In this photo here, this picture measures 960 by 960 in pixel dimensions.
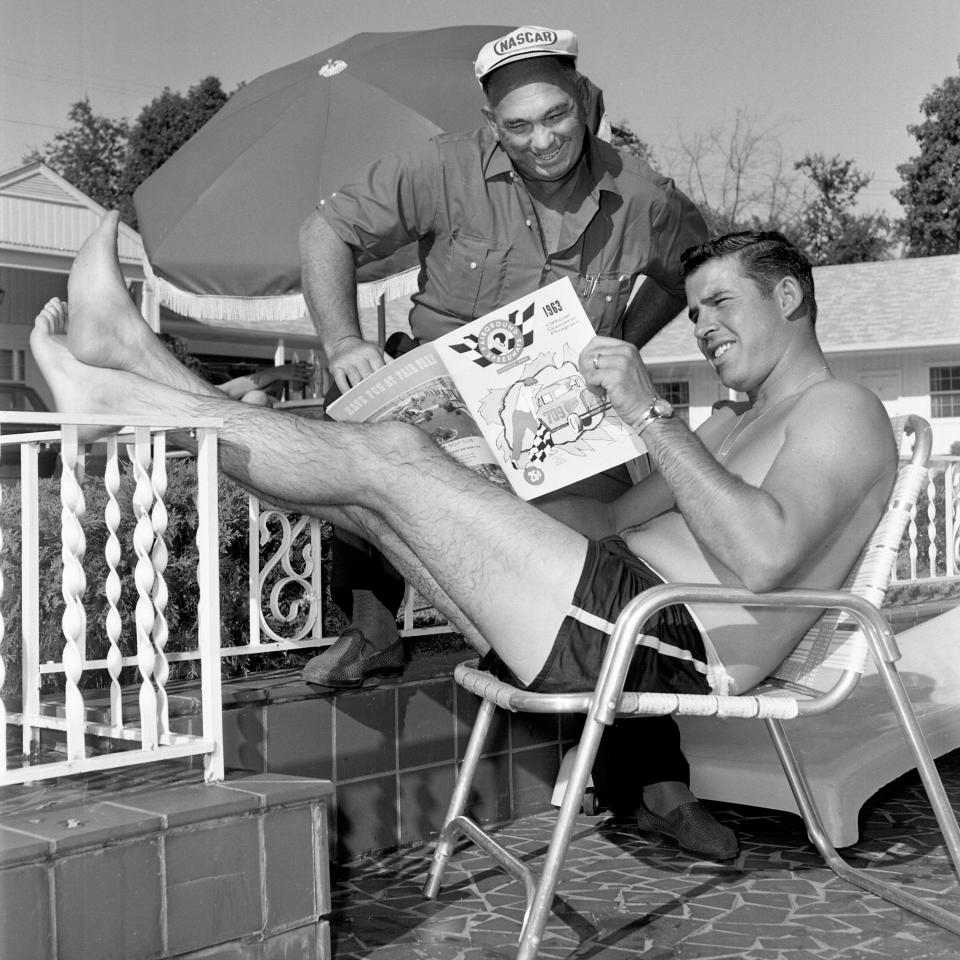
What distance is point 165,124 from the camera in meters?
36.2

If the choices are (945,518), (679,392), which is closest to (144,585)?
(945,518)

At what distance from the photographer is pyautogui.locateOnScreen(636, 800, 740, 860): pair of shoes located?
2.87 meters

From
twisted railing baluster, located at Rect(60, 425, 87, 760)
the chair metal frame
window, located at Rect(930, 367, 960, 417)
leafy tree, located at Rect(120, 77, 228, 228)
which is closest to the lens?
the chair metal frame

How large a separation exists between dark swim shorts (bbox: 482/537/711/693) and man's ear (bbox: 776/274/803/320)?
749 millimetres

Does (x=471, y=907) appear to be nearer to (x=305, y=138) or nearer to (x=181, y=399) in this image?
(x=181, y=399)

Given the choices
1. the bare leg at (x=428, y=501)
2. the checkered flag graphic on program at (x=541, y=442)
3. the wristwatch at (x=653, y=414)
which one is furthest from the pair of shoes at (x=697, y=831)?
the wristwatch at (x=653, y=414)

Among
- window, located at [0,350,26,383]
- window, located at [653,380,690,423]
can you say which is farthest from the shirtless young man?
window, located at [653,380,690,423]

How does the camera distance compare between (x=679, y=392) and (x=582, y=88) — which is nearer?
(x=582, y=88)

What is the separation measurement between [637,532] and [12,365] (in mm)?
18177

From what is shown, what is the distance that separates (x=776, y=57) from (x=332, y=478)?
15.9 metres

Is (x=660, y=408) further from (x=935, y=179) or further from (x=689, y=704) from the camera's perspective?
(x=935, y=179)

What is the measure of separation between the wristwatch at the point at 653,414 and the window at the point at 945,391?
19064 millimetres

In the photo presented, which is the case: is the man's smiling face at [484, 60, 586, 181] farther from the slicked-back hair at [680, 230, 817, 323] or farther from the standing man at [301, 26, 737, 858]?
the slicked-back hair at [680, 230, 817, 323]

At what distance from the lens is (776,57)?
53.5 feet
